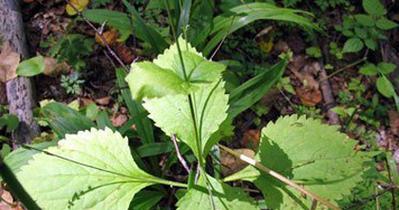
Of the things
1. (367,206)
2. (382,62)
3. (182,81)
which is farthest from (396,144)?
(182,81)

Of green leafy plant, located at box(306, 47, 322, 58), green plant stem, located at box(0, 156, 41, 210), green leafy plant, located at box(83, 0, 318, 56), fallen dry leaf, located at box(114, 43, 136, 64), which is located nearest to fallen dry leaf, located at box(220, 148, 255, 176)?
green leafy plant, located at box(83, 0, 318, 56)

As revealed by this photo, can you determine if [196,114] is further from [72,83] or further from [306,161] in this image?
[72,83]

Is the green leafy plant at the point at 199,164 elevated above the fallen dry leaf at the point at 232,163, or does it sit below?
above

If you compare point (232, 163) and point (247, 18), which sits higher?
point (247, 18)

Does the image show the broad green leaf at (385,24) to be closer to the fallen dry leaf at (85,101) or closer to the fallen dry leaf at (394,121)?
the fallen dry leaf at (394,121)

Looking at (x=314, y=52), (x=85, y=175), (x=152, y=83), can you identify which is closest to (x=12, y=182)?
(x=152, y=83)

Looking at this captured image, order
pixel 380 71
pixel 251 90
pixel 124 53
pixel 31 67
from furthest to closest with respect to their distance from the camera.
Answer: pixel 380 71 → pixel 124 53 → pixel 31 67 → pixel 251 90

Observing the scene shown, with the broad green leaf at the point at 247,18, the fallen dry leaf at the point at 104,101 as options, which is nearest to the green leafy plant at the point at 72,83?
the fallen dry leaf at the point at 104,101
